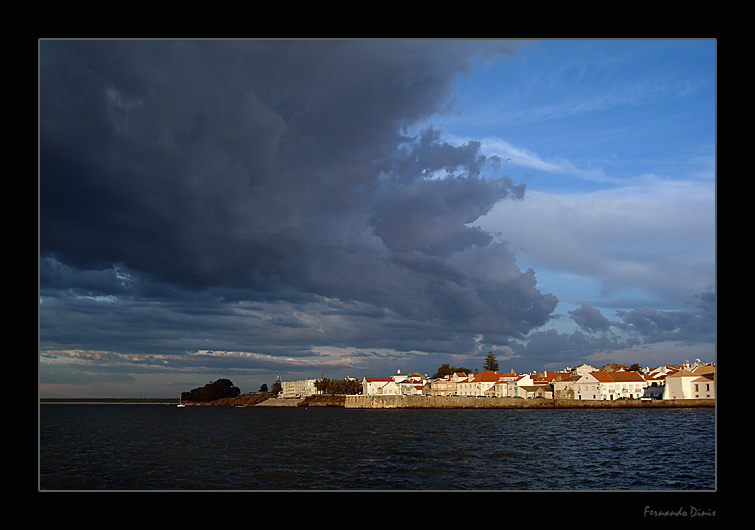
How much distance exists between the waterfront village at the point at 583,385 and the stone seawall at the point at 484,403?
2134 mm


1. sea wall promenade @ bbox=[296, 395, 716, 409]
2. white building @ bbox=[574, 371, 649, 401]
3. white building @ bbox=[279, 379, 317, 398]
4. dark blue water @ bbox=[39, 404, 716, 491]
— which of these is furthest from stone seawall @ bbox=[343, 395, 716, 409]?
dark blue water @ bbox=[39, 404, 716, 491]

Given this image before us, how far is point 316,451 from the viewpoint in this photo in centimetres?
3281

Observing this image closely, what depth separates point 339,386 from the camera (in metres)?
166

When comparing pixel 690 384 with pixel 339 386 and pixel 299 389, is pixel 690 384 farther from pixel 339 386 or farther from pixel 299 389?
pixel 299 389

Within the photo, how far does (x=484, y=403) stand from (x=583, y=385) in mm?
22061

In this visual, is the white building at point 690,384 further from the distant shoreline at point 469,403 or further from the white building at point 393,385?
the white building at point 393,385

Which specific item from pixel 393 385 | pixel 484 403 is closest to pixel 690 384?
pixel 484 403

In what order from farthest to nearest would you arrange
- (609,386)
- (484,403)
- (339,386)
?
1. (339,386)
2. (484,403)
3. (609,386)

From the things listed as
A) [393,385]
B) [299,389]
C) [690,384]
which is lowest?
[299,389]

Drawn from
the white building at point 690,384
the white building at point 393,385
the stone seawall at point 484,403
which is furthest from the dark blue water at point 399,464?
the white building at point 393,385

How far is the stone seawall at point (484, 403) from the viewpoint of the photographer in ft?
300
